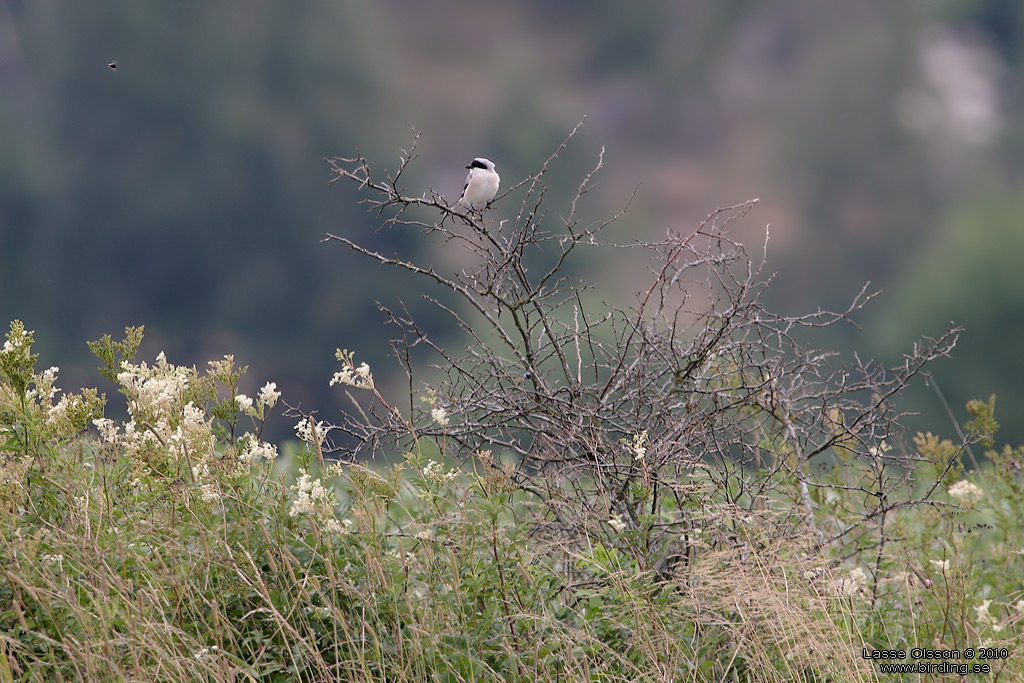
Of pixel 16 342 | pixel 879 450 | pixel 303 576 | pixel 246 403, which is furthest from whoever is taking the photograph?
pixel 879 450

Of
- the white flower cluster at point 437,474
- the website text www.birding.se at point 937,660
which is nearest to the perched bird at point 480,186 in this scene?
the white flower cluster at point 437,474

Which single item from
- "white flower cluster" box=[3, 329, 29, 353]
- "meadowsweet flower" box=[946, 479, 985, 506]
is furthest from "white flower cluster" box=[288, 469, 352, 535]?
"meadowsweet flower" box=[946, 479, 985, 506]

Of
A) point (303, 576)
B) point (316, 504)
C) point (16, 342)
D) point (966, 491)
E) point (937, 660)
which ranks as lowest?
point (937, 660)

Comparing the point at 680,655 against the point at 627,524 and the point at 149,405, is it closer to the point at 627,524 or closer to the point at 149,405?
the point at 627,524

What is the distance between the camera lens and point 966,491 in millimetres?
3242

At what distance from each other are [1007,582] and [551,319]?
214 cm

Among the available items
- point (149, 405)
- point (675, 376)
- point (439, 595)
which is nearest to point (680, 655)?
point (439, 595)

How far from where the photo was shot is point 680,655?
7.94 ft

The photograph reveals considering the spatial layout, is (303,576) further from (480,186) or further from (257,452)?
(480,186)

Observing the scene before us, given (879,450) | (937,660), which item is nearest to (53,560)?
(937,660)

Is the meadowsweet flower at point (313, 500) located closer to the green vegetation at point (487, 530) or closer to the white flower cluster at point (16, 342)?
the green vegetation at point (487, 530)

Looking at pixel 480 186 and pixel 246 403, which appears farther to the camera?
pixel 480 186

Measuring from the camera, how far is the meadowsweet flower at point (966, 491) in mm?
3223

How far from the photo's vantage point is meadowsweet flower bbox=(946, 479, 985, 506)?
322 centimetres
